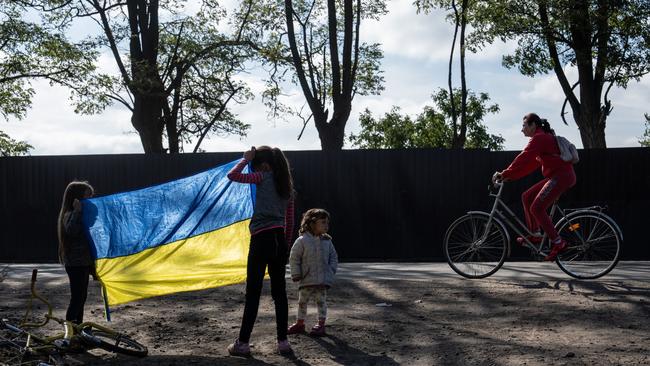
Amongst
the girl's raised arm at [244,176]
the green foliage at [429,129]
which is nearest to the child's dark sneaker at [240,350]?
the girl's raised arm at [244,176]

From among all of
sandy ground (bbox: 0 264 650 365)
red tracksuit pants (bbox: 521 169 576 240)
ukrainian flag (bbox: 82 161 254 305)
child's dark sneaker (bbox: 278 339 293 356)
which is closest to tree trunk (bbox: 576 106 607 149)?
sandy ground (bbox: 0 264 650 365)

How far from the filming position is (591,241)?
955cm

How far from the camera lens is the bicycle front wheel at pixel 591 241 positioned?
951 cm

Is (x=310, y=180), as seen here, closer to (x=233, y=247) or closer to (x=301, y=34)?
(x=233, y=247)

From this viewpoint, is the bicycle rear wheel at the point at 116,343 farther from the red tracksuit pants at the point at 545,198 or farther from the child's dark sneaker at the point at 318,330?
the red tracksuit pants at the point at 545,198

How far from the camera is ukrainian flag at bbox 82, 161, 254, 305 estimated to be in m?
7.57

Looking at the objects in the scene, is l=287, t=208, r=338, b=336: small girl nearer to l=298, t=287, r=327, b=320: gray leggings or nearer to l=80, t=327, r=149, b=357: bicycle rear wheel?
l=298, t=287, r=327, b=320: gray leggings

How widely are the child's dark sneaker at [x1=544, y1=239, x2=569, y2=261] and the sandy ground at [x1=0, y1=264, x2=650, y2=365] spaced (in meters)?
0.31

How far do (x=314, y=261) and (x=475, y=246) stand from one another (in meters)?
3.11

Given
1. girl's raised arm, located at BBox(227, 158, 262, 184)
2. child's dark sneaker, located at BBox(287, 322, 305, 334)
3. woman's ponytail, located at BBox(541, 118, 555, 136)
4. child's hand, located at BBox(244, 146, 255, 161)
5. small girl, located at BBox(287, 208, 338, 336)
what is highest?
woman's ponytail, located at BBox(541, 118, 555, 136)

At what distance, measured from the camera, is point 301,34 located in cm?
3142

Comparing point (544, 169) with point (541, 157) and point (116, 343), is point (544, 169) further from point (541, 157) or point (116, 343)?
point (116, 343)

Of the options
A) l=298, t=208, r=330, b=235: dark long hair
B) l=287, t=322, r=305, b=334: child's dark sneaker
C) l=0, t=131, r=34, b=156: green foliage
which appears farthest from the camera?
l=0, t=131, r=34, b=156: green foliage

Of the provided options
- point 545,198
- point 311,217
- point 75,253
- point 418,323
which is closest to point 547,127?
point 545,198
